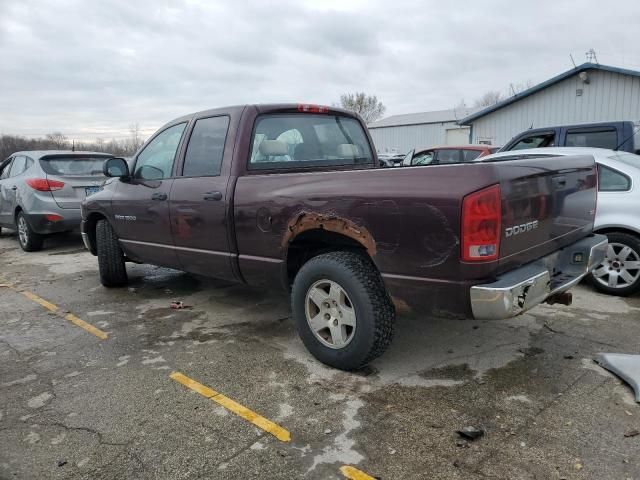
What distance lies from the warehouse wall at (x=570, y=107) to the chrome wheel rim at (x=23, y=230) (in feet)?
55.5

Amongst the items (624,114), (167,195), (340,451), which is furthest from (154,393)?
(624,114)

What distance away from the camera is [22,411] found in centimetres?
307

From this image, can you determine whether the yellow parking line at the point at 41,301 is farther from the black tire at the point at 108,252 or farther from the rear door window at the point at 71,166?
the rear door window at the point at 71,166

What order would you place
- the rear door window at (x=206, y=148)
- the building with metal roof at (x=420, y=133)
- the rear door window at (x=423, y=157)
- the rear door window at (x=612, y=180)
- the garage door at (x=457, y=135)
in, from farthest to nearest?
the building with metal roof at (x=420, y=133), the garage door at (x=457, y=135), the rear door window at (x=423, y=157), the rear door window at (x=612, y=180), the rear door window at (x=206, y=148)

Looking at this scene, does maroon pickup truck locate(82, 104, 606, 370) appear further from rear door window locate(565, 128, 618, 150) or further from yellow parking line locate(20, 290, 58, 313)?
rear door window locate(565, 128, 618, 150)

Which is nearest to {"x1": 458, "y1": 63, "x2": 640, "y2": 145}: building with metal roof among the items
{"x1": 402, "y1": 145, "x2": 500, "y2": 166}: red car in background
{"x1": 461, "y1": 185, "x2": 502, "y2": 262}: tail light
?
{"x1": 402, "y1": 145, "x2": 500, "y2": 166}: red car in background

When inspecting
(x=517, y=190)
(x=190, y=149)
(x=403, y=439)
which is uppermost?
(x=190, y=149)

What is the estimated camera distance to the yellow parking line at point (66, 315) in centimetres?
440

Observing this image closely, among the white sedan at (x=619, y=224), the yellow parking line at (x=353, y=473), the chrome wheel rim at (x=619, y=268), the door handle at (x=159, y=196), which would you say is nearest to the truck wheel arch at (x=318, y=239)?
the yellow parking line at (x=353, y=473)

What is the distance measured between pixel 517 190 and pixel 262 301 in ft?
10.2

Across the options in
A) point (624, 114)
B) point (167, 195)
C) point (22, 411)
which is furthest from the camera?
point (624, 114)

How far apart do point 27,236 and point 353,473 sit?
798 cm

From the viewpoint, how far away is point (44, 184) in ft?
26.3

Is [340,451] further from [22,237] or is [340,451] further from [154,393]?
[22,237]
